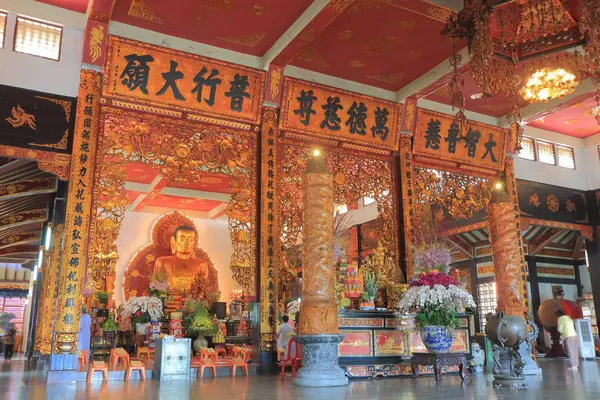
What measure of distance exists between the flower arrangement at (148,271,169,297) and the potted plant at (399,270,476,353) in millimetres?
6394

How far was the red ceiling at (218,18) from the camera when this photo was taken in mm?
6973

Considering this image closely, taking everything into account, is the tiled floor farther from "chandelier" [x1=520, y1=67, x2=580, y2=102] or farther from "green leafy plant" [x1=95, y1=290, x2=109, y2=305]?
"green leafy plant" [x1=95, y1=290, x2=109, y2=305]

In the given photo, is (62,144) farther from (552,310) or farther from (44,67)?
(552,310)

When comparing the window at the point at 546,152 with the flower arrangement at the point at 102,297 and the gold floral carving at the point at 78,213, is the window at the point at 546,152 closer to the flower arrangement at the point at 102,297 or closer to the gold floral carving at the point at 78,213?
the gold floral carving at the point at 78,213

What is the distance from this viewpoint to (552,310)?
1309 centimetres

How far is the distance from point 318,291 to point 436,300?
1.66 meters

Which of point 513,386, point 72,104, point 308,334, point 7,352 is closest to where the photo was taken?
point 513,386

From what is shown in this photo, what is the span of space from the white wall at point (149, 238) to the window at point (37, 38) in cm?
736

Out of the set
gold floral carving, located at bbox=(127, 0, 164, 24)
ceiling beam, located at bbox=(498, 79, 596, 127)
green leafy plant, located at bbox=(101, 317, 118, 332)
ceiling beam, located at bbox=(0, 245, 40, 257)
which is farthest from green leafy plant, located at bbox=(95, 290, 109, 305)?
ceiling beam, located at bbox=(498, 79, 596, 127)

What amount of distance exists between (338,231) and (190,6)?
444 centimetres

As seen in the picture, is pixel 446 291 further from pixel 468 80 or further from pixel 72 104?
pixel 72 104

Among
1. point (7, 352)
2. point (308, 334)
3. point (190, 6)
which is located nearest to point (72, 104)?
point (190, 6)

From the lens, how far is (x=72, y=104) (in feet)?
22.8

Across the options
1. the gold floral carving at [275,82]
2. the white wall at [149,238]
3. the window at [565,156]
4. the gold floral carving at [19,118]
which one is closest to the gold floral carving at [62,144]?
the gold floral carving at [19,118]
